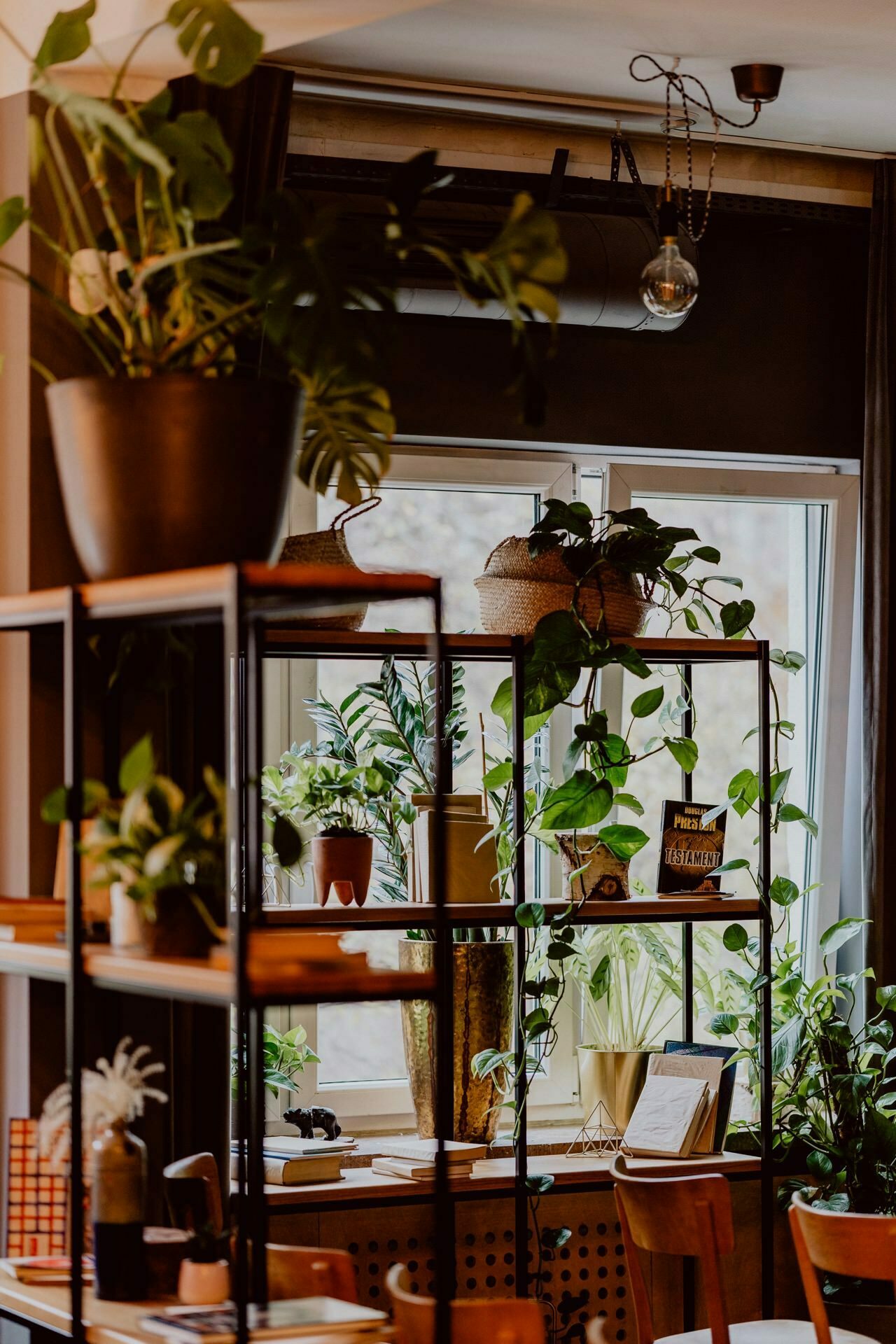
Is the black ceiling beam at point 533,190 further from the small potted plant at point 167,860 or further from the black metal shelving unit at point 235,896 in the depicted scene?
the small potted plant at point 167,860

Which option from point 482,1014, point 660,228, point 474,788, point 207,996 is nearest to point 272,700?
point 474,788

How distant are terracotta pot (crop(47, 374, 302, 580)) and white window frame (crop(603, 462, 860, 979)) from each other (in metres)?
2.51

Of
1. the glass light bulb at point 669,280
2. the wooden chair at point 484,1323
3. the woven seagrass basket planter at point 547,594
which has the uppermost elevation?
the glass light bulb at point 669,280

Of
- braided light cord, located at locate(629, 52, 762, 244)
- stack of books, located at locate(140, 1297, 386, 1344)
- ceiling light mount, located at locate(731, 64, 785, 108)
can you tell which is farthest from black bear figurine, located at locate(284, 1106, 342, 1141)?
ceiling light mount, located at locate(731, 64, 785, 108)

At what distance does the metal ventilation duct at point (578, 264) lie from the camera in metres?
3.78

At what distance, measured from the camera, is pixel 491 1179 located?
3635 mm

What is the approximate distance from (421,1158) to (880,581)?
187 cm

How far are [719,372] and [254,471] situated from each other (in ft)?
8.69

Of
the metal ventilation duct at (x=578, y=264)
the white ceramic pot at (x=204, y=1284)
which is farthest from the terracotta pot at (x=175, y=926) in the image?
the metal ventilation duct at (x=578, y=264)

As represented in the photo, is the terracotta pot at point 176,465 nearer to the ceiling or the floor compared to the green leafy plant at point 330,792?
nearer to the ceiling

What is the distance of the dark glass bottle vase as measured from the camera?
7.02ft

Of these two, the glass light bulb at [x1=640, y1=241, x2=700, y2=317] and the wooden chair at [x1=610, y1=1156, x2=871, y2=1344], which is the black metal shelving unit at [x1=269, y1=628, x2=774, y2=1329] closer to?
the wooden chair at [x1=610, y1=1156, x2=871, y2=1344]

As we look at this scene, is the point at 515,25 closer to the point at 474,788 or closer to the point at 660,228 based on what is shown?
the point at 660,228

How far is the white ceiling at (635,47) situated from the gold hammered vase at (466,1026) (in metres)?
1.98
